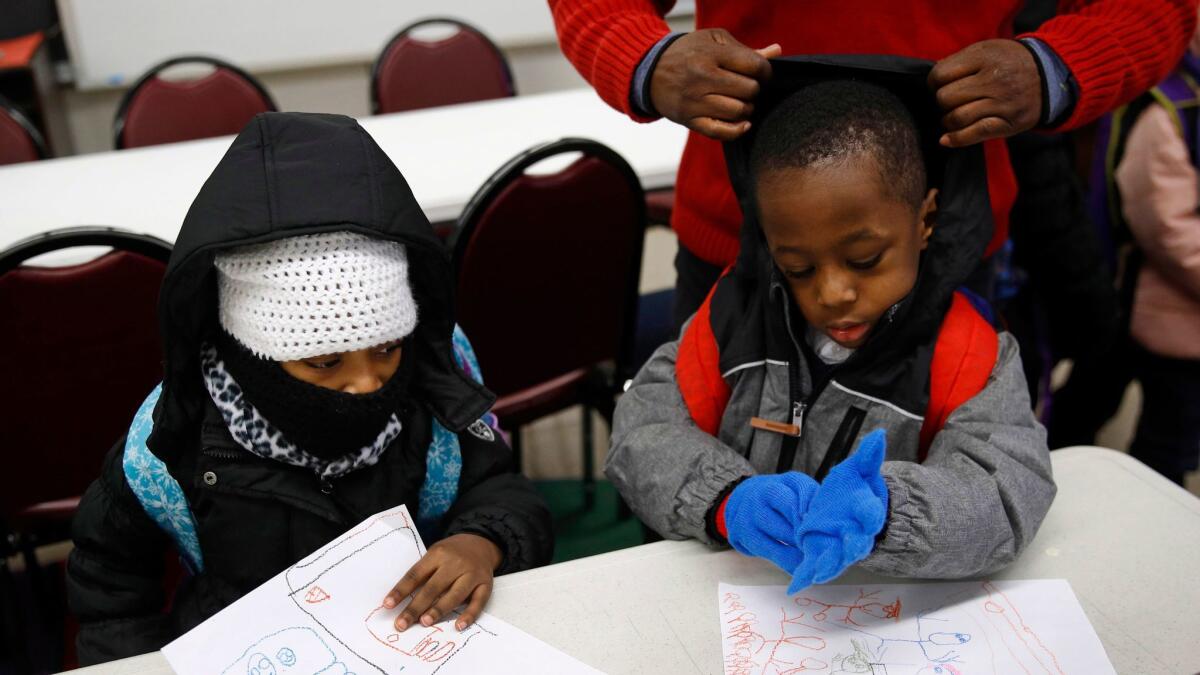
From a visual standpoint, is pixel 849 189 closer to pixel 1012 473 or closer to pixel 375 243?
pixel 1012 473

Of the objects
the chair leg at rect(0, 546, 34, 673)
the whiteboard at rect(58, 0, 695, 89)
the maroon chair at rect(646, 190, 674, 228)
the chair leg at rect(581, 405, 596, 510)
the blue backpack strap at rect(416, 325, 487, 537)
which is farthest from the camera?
the whiteboard at rect(58, 0, 695, 89)

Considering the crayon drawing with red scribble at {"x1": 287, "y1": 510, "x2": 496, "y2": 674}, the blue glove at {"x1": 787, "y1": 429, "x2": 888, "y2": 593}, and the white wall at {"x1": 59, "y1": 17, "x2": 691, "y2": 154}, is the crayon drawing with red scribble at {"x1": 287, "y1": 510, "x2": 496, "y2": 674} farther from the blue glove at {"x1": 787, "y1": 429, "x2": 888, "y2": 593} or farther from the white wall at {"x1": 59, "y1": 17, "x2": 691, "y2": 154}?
the white wall at {"x1": 59, "y1": 17, "x2": 691, "y2": 154}

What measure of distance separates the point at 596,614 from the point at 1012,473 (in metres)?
0.44

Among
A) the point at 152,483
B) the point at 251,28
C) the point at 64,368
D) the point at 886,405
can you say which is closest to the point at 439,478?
the point at 152,483

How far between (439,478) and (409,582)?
0.23 m

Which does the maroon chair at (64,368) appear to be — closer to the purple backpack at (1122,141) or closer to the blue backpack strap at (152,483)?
the blue backpack strap at (152,483)

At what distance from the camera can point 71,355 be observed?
137 centimetres

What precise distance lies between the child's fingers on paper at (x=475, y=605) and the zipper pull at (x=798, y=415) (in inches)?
15.2

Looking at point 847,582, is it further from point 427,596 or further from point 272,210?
point 272,210

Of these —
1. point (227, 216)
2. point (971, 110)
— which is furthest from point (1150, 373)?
point (227, 216)

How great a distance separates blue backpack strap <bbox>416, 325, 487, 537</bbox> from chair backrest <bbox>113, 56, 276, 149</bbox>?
1965mm

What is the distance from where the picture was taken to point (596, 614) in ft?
3.10

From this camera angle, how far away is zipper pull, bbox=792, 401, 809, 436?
107 cm

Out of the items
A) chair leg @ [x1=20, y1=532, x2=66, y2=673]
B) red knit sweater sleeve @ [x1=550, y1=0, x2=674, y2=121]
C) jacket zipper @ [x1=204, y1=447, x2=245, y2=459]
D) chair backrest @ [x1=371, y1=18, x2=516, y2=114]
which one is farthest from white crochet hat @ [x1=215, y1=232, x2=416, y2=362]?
chair backrest @ [x1=371, y1=18, x2=516, y2=114]
